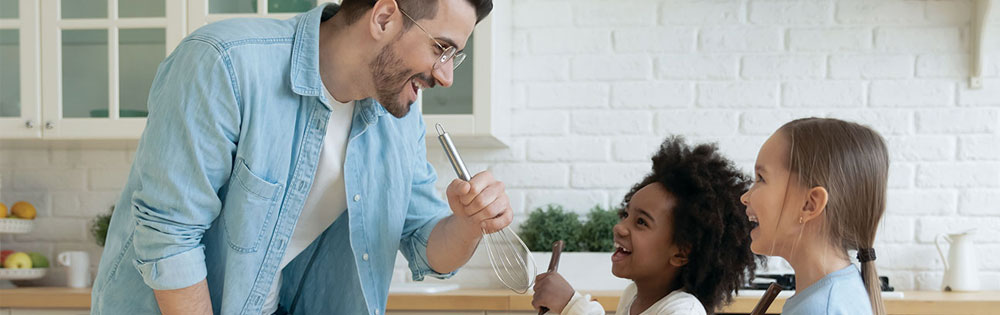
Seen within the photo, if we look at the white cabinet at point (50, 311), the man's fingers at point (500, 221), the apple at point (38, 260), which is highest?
the man's fingers at point (500, 221)

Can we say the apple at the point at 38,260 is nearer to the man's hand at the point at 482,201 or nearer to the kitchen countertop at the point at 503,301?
the kitchen countertop at the point at 503,301

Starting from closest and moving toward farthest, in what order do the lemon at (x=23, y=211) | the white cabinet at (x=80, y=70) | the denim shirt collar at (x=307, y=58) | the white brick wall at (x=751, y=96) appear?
the denim shirt collar at (x=307, y=58)
the white cabinet at (x=80, y=70)
the white brick wall at (x=751, y=96)
the lemon at (x=23, y=211)

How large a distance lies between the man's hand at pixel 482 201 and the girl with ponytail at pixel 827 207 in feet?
1.29

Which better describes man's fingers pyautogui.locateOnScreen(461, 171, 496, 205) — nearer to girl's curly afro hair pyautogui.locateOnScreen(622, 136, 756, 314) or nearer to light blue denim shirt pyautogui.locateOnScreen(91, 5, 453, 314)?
light blue denim shirt pyautogui.locateOnScreen(91, 5, 453, 314)

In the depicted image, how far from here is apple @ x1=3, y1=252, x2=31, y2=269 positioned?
282cm

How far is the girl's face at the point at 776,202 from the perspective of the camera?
1332mm

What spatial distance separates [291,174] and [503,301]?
1150mm

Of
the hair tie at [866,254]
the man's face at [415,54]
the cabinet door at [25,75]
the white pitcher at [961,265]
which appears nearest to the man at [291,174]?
the man's face at [415,54]

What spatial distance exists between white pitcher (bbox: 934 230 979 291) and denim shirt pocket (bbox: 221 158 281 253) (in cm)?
210

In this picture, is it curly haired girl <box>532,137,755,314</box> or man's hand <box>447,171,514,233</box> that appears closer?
man's hand <box>447,171,514,233</box>

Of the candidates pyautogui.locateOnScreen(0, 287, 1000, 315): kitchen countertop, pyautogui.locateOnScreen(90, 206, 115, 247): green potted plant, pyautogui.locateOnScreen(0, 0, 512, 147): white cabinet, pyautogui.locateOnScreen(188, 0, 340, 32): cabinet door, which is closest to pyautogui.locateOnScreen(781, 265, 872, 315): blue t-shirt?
pyautogui.locateOnScreen(0, 287, 1000, 315): kitchen countertop

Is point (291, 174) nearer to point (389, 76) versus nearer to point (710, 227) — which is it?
point (389, 76)

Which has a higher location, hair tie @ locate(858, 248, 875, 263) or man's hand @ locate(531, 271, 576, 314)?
hair tie @ locate(858, 248, 875, 263)

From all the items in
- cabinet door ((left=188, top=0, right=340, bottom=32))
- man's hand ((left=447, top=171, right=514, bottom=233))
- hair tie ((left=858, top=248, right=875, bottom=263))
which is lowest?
hair tie ((left=858, top=248, right=875, bottom=263))
